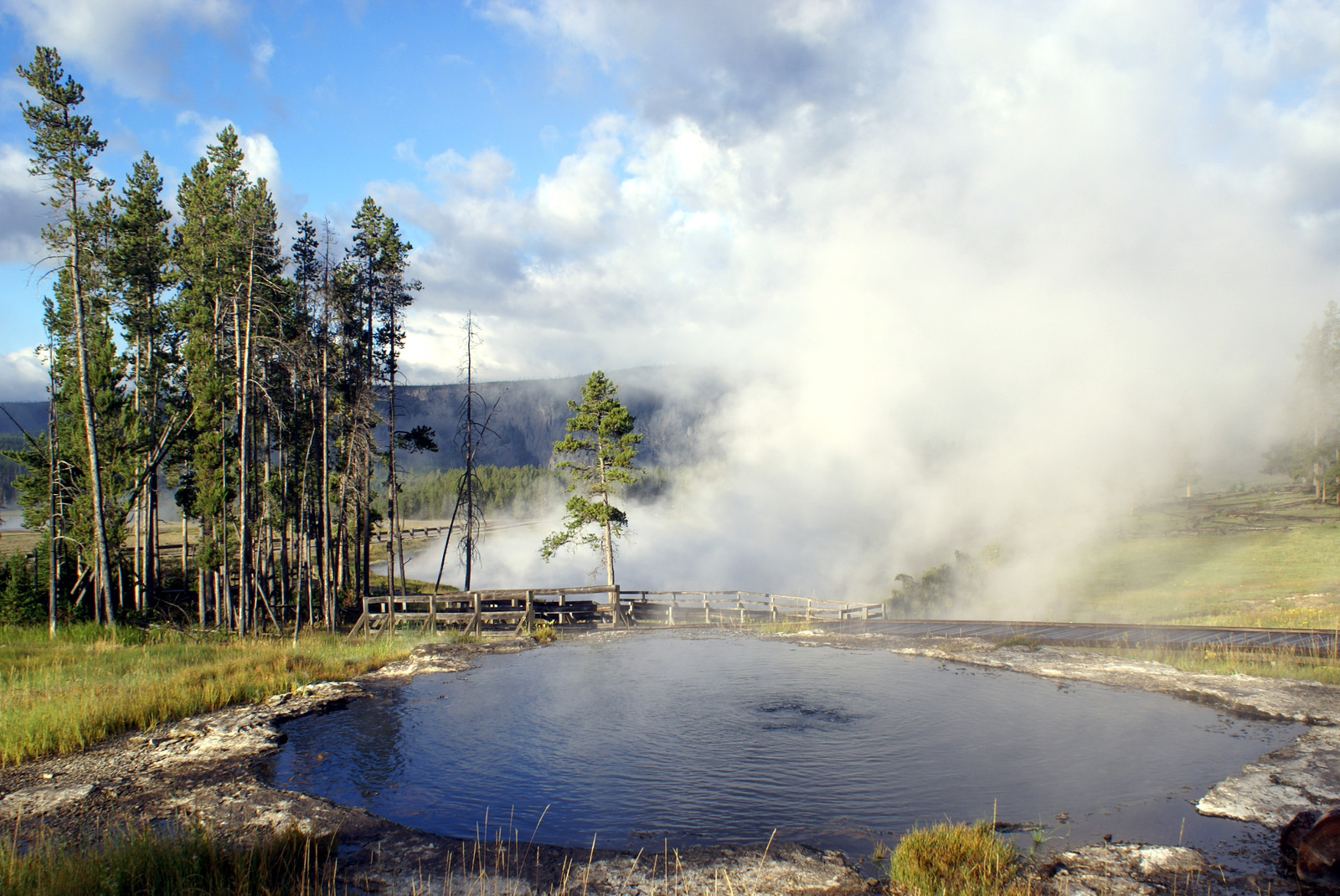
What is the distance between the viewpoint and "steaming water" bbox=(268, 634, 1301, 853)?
10.4 meters

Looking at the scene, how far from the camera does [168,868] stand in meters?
7.32

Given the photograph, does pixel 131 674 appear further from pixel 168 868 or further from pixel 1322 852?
pixel 1322 852

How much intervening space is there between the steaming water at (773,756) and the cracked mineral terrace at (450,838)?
73cm

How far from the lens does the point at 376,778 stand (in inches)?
482

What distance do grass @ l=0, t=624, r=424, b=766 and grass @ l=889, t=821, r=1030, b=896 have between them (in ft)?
45.3

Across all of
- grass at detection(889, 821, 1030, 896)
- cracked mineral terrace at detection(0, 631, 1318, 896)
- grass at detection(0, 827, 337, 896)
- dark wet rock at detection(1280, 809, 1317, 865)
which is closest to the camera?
grass at detection(0, 827, 337, 896)

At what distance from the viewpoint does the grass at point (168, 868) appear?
22.6 ft

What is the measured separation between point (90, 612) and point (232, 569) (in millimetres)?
10778

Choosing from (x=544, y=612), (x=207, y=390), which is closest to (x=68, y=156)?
(x=207, y=390)

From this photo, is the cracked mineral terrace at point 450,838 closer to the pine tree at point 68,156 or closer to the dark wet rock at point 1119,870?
the dark wet rock at point 1119,870

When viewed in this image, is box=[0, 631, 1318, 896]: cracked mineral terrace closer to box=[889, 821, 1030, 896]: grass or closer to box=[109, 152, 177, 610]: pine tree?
box=[889, 821, 1030, 896]: grass

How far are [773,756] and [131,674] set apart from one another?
15.9m

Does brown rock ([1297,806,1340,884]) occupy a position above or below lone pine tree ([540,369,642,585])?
below

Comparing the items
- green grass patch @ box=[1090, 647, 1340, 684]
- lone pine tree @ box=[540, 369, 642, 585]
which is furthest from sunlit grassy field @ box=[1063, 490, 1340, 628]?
lone pine tree @ box=[540, 369, 642, 585]
